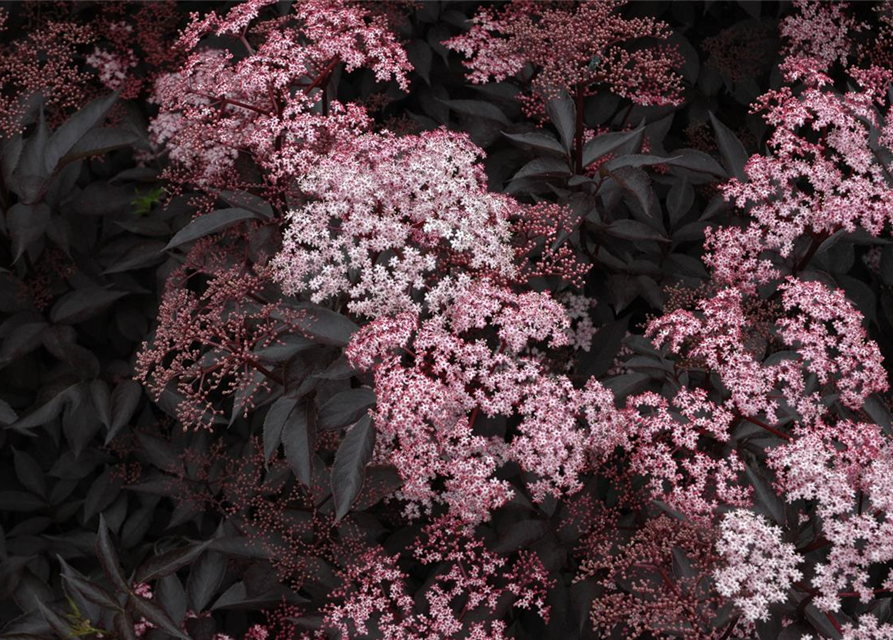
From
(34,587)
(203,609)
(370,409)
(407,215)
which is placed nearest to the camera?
(370,409)

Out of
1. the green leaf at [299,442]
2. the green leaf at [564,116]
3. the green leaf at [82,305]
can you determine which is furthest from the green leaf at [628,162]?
the green leaf at [82,305]

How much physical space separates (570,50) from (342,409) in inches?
60.7

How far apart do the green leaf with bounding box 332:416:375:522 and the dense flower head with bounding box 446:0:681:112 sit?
1446 millimetres

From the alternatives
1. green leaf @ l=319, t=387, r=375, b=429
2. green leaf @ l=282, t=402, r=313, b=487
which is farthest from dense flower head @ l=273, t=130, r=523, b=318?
green leaf @ l=282, t=402, r=313, b=487

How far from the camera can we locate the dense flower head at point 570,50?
3.21 meters

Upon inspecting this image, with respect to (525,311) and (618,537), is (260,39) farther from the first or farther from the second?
(618,537)

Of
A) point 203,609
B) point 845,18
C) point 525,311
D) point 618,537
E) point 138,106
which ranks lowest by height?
point 203,609

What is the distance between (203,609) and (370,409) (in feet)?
4.27

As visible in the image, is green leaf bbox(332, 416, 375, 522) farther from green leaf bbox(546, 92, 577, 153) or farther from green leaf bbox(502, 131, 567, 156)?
green leaf bbox(546, 92, 577, 153)

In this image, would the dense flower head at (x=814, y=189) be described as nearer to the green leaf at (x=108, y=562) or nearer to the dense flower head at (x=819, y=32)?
the dense flower head at (x=819, y=32)

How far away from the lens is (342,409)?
105 inches

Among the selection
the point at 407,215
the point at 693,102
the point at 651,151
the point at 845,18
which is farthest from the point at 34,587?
the point at 845,18

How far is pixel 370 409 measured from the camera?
2.59 metres

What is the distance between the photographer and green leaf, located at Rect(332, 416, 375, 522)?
2564 millimetres
